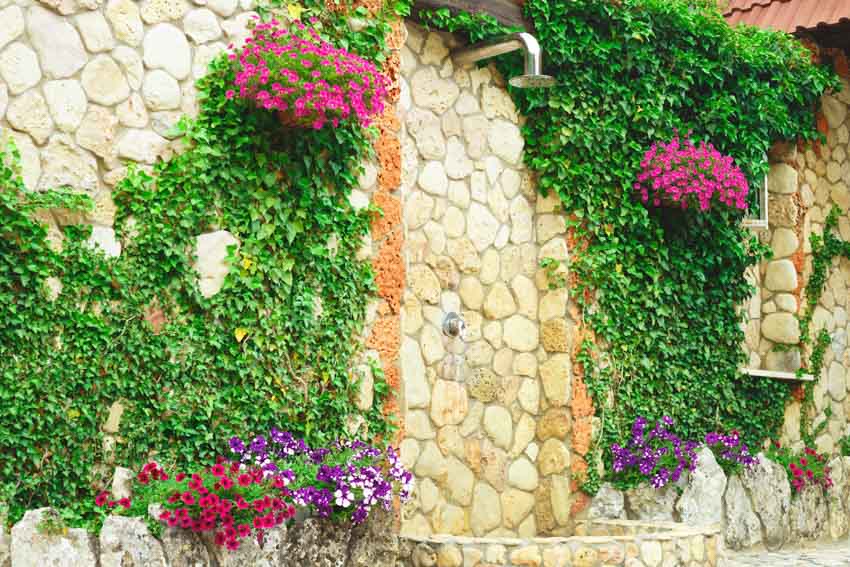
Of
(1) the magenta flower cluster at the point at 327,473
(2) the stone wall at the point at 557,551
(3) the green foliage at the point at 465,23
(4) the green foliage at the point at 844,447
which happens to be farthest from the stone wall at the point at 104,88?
(4) the green foliage at the point at 844,447

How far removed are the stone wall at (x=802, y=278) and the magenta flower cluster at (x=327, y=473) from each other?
5.16 meters

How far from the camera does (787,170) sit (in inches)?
389

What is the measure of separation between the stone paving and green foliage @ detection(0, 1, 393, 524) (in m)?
3.60

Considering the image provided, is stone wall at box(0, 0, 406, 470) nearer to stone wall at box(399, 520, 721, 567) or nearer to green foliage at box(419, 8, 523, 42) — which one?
green foliage at box(419, 8, 523, 42)

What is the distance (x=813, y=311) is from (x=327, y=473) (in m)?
6.19

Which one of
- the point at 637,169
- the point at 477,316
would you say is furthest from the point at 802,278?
the point at 477,316

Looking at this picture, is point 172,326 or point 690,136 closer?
point 172,326

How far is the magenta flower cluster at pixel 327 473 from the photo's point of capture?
5373mm

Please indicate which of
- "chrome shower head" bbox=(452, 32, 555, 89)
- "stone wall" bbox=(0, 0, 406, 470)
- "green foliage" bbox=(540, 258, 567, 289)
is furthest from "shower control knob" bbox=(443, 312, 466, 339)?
"stone wall" bbox=(0, 0, 406, 470)

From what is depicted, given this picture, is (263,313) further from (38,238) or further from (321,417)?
(38,238)

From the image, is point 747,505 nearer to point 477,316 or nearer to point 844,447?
point 844,447

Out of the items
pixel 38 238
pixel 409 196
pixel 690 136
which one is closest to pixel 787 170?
pixel 690 136

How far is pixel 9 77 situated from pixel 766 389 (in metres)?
6.90

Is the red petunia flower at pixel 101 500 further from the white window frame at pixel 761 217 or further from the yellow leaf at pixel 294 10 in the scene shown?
the white window frame at pixel 761 217
